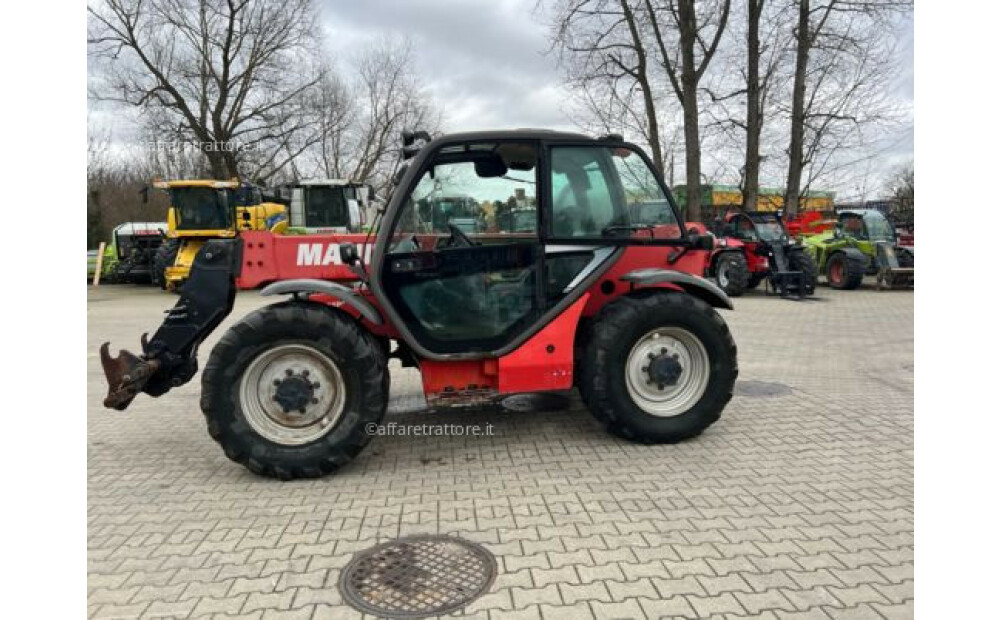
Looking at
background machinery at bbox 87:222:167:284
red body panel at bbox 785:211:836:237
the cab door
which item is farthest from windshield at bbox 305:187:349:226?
the cab door

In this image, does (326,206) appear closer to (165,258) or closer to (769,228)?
(165,258)

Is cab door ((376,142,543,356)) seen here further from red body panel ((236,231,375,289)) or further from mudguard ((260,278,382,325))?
red body panel ((236,231,375,289))

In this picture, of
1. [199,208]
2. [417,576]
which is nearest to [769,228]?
[417,576]

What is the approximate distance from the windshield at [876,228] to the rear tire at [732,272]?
14.2ft

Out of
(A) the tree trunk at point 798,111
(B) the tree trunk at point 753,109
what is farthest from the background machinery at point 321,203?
(A) the tree trunk at point 798,111

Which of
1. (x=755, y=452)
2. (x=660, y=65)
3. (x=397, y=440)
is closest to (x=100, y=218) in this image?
(x=660, y=65)

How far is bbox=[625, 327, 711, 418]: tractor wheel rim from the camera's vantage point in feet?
14.5

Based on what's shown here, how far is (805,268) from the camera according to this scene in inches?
571

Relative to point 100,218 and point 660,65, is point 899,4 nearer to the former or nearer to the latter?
point 660,65

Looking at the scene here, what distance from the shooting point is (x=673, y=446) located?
4461 millimetres

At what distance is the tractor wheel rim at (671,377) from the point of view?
14.5ft

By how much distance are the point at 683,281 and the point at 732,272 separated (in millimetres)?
10803

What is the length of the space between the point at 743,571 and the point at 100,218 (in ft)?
98.9

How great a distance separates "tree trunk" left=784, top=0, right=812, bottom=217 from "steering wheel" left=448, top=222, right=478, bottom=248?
18.4 meters
